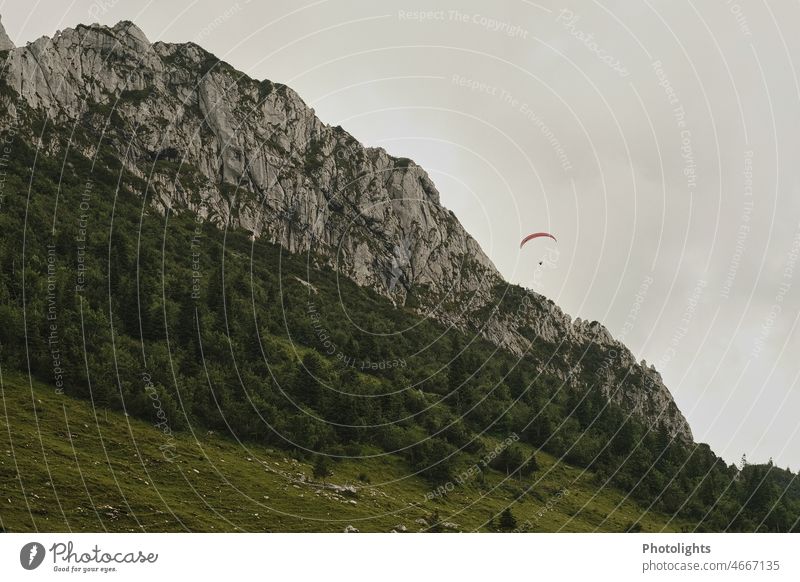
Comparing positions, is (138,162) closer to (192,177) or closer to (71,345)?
(192,177)

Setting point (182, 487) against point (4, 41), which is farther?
point (4, 41)

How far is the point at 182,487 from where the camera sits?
49.4 meters

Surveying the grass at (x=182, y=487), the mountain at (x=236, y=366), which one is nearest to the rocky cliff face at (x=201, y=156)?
the mountain at (x=236, y=366)

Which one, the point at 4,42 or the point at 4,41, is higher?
the point at 4,41

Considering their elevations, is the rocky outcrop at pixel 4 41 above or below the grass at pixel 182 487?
above

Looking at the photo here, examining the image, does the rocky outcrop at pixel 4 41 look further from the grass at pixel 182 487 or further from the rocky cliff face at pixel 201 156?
the grass at pixel 182 487

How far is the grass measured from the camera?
4112 centimetres

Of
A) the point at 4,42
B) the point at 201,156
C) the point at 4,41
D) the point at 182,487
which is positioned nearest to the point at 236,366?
the point at 182,487

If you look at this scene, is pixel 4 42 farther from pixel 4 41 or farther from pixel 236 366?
pixel 236 366

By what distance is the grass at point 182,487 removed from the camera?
4112cm

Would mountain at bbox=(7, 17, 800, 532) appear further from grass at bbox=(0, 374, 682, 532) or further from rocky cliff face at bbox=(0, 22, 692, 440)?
rocky cliff face at bbox=(0, 22, 692, 440)

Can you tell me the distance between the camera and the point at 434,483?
72.1 meters
